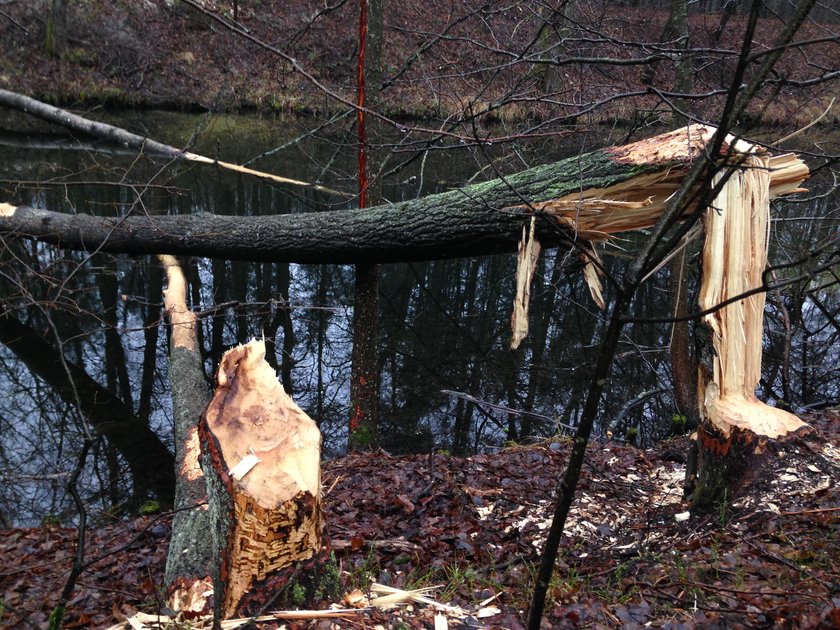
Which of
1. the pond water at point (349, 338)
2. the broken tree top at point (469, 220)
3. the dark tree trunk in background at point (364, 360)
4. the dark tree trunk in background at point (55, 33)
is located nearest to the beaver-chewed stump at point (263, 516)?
the broken tree top at point (469, 220)

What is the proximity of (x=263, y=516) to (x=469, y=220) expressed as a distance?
2.69 metres

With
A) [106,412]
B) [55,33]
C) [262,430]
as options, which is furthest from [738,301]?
[55,33]

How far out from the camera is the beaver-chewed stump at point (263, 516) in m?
2.36

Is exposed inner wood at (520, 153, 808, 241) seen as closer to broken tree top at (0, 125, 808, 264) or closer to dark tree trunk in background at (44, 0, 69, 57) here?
broken tree top at (0, 125, 808, 264)

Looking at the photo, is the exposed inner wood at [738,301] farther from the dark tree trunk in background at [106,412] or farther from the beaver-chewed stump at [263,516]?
the dark tree trunk in background at [106,412]

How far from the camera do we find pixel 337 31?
19.7m

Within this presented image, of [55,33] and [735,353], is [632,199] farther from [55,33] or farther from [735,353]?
[55,33]

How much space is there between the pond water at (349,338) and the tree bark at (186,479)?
1.25 feet

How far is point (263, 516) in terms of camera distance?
2.34m

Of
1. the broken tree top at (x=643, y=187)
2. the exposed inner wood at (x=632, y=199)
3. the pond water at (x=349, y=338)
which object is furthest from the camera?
the pond water at (x=349, y=338)

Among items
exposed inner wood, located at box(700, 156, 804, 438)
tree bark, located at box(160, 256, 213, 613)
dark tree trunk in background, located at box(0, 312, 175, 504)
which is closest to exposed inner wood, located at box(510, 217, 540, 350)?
exposed inner wood, located at box(700, 156, 804, 438)

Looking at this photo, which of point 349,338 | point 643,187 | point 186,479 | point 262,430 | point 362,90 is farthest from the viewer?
point 349,338

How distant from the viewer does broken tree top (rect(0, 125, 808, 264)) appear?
3.78m

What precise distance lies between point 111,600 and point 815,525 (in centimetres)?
350
